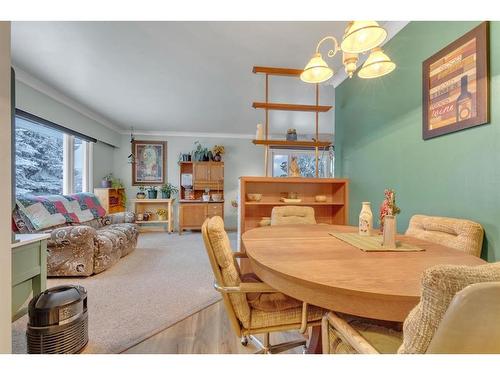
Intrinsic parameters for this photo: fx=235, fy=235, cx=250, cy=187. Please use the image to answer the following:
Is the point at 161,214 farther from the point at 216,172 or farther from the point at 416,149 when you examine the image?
the point at 416,149

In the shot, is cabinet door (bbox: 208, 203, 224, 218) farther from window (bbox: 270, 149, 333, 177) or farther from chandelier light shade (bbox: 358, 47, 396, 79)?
chandelier light shade (bbox: 358, 47, 396, 79)

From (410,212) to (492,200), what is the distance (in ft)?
2.07

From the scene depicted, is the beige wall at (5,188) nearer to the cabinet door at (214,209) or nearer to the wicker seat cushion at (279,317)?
the wicker seat cushion at (279,317)

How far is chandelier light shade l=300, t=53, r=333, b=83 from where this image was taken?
60.9 inches

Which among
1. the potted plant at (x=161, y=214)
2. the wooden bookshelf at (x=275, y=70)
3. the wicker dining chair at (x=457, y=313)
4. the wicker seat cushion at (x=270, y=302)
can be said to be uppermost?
the wooden bookshelf at (x=275, y=70)

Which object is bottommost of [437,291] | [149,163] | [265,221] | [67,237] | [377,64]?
[67,237]

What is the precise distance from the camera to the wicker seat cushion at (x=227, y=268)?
3.63 feet

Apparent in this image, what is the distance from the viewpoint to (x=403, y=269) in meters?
0.92

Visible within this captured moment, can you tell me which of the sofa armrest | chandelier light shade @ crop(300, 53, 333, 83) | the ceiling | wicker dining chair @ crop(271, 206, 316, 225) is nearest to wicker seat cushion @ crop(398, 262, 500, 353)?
chandelier light shade @ crop(300, 53, 333, 83)

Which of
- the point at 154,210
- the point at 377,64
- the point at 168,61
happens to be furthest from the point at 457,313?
the point at 154,210

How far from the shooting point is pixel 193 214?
530 cm

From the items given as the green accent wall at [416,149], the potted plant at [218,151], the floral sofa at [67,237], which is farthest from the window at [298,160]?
the floral sofa at [67,237]

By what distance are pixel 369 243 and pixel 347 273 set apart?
1.82 feet

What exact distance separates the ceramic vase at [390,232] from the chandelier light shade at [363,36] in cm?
94
